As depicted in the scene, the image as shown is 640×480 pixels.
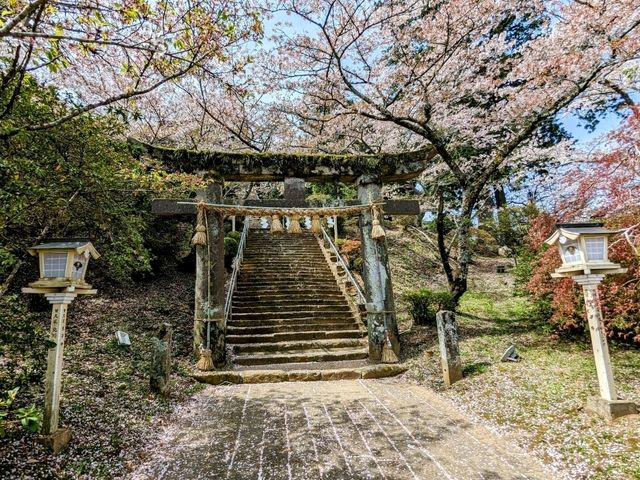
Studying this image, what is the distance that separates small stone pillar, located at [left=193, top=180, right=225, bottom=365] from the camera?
6.92 metres

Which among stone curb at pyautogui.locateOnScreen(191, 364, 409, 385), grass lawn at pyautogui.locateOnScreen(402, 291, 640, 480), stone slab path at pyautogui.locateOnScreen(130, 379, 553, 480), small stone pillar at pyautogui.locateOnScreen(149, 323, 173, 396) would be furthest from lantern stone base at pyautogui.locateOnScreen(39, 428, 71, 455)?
grass lawn at pyautogui.locateOnScreen(402, 291, 640, 480)

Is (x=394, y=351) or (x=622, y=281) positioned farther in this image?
(x=394, y=351)

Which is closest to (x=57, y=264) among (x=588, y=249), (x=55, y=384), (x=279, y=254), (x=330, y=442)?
(x=55, y=384)

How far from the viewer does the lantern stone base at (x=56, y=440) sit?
318 cm

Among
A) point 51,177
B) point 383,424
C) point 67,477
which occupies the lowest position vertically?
point 383,424

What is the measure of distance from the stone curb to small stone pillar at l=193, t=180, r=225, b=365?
0.64 metres

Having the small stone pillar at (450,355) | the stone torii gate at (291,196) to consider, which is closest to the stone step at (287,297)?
the stone torii gate at (291,196)

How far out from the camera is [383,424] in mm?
4250

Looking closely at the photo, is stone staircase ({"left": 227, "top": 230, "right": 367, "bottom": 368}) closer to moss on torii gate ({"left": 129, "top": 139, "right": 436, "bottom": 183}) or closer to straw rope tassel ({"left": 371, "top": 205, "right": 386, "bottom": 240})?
straw rope tassel ({"left": 371, "top": 205, "right": 386, "bottom": 240})

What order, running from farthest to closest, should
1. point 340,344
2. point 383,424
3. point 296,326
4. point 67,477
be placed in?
point 296,326, point 340,344, point 383,424, point 67,477

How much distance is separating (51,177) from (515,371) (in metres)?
7.27

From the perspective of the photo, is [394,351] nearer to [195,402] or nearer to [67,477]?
[195,402]

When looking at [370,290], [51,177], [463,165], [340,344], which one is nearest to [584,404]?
[370,290]

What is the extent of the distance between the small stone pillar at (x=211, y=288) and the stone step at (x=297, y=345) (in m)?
0.75
